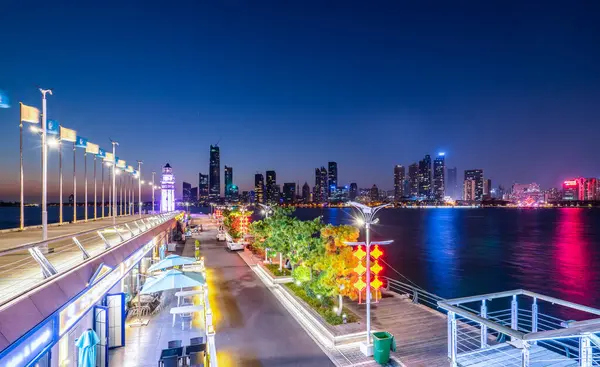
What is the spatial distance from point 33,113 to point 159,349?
14.1 m

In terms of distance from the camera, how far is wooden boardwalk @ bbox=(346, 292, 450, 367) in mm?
10234

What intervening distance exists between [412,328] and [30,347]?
10.9 m

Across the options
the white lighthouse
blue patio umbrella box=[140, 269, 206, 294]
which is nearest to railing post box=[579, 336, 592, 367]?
blue patio umbrella box=[140, 269, 206, 294]

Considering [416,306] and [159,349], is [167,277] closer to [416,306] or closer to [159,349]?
[159,349]

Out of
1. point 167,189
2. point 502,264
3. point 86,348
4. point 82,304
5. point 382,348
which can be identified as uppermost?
point 167,189

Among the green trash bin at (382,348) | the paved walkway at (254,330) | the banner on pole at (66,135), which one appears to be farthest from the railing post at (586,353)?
the banner on pole at (66,135)

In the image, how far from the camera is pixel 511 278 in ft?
143

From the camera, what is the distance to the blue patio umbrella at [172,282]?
12398mm

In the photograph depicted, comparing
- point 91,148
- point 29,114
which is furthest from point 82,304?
point 91,148

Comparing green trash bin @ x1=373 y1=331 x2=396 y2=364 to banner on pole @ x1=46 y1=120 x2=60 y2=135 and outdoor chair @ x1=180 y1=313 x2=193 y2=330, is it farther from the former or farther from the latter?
banner on pole @ x1=46 y1=120 x2=60 y2=135

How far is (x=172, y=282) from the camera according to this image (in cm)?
1280

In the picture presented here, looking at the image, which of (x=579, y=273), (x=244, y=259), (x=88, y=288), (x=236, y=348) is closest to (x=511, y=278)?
(x=579, y=273)

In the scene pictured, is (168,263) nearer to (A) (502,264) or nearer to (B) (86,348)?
(B) (86,348)

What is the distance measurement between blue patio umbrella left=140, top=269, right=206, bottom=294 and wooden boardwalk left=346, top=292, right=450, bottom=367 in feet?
21.2
